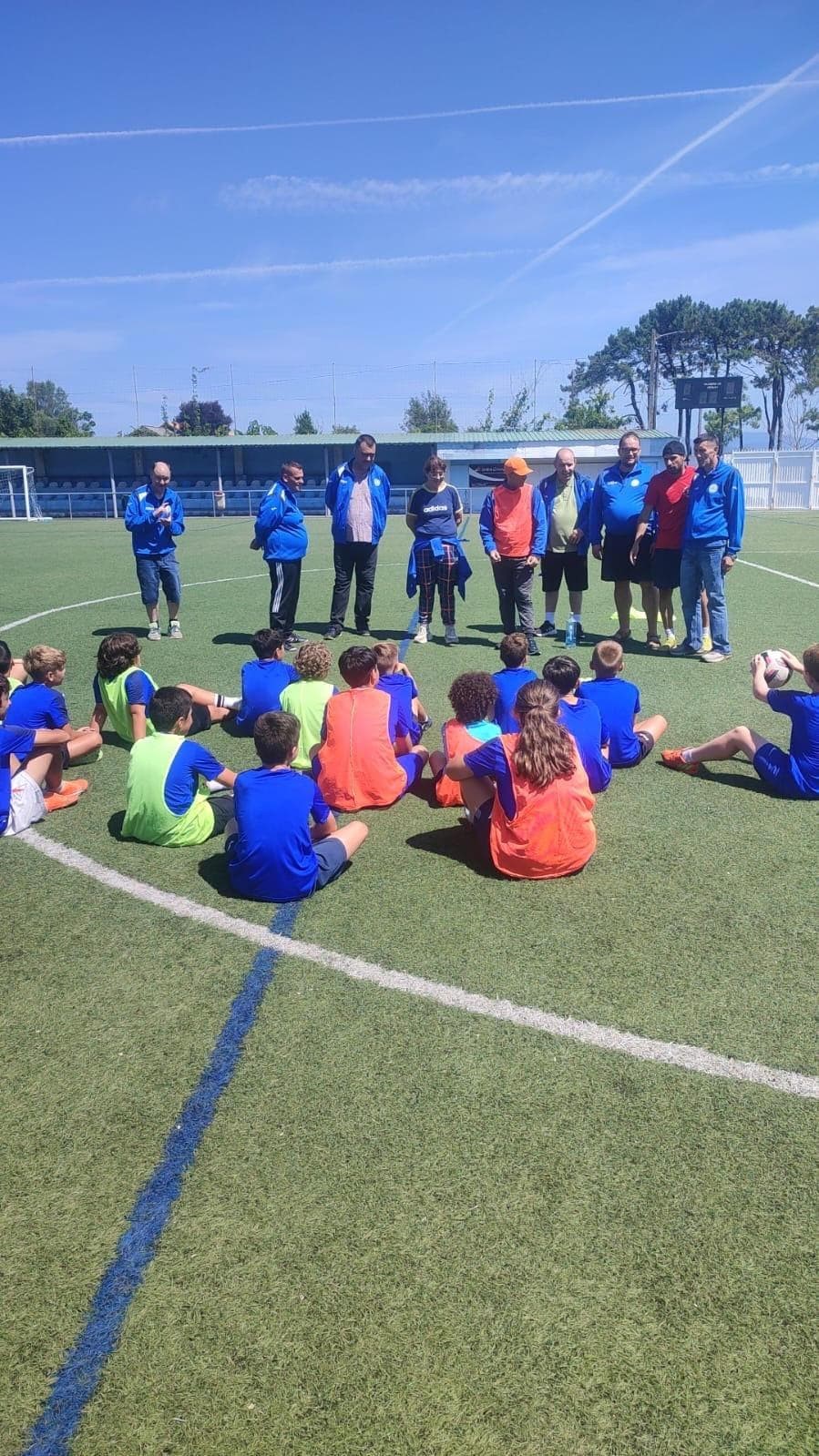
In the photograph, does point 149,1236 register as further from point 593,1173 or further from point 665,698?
point 665,698

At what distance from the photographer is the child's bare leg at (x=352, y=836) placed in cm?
527

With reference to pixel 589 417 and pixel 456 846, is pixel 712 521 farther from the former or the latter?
pixel 589 417

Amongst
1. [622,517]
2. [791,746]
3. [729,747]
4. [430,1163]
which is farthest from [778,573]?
[430,1163]

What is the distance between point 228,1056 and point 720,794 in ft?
13.1

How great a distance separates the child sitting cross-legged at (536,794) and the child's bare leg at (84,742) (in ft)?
10.3

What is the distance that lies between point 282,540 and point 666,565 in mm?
4165

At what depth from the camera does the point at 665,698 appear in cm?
888

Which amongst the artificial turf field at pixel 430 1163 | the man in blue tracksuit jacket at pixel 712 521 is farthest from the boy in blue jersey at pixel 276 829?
the man in blue tracksuit jacket at pixel 712 521

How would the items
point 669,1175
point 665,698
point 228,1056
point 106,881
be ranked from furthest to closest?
point 665,698 < point 106,881 < point 228,1056 < point 669,1175

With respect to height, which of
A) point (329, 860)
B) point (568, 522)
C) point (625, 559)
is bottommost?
point (329, 860)

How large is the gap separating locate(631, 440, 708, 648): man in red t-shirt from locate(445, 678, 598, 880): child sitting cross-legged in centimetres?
570

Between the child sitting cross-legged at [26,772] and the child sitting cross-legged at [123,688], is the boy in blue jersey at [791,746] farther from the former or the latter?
the child sitting cross-legged at [26,772]

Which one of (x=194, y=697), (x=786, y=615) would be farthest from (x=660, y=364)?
(x=194, y=697)

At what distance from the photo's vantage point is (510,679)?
22.4ft
